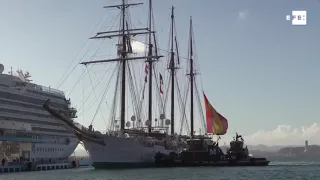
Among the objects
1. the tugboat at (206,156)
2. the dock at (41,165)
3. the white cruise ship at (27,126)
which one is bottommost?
the dock at (41,165)

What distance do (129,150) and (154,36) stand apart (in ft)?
76.5

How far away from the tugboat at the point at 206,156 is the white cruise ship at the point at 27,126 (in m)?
18.9

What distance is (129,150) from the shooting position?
7594cm

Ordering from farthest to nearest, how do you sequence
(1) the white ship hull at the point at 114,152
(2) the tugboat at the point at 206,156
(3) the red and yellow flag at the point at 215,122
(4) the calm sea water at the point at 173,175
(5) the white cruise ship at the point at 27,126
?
(3) the red and yellow flag at the point at 215,122
(5) the white cruise ship at the point at 27,126
(2) the tugboat at the point at 206,156
(1) the white ship hull at the point at 114,152
(4) the calm sea water at the point at 173,175

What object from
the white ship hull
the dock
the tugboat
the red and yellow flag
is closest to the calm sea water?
the white ship hull

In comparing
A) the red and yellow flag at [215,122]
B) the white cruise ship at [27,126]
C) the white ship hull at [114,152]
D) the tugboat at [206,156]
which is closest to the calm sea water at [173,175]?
the white ship hull at [114,152]

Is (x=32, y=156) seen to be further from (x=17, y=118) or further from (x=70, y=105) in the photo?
(x=70, y=105)

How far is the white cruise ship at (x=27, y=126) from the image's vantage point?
90438 millimetres

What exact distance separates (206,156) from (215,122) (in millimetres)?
10593

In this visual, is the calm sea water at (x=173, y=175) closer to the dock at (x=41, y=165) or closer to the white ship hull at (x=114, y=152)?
the white ship hull at (x=114, y=152)

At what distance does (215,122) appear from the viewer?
309 ft

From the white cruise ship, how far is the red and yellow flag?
25.0m

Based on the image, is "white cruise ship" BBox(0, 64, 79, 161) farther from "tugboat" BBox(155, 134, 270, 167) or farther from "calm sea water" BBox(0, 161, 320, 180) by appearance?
"calm sea water" BBox(0, 161, 320, 180)

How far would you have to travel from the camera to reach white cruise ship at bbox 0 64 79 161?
3561 inches
